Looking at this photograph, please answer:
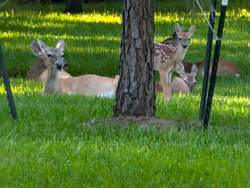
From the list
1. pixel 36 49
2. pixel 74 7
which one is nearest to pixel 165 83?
pixel 36 49

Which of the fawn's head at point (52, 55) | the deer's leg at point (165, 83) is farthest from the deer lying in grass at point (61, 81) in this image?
the deer's leg at point (165, 83)

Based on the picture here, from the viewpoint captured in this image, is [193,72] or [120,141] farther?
[193,72]

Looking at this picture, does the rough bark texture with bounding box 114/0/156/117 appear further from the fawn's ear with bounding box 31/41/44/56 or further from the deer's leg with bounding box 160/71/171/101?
the fawn's ear with bounding box 31/41/44/56

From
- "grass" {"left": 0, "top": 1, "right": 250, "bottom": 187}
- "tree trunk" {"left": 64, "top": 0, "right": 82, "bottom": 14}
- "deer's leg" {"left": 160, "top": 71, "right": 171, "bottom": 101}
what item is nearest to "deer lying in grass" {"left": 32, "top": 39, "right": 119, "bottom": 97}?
"grass" {"left": 0, "top": 1, "right": 250, "bottom": 187}

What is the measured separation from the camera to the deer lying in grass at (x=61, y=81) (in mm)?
9516

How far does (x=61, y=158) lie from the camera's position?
487 cm

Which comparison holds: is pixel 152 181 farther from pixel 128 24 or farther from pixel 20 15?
pixel 20 15

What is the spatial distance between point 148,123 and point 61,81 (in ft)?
13.4

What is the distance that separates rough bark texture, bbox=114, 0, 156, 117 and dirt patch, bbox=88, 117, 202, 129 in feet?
0.30

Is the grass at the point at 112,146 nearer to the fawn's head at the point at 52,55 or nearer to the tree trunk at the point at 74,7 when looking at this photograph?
the fawn's head at the point at 52,55

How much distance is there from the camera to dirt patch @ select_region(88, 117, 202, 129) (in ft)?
20.7

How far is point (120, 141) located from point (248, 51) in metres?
10.1

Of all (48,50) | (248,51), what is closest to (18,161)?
(48,50)

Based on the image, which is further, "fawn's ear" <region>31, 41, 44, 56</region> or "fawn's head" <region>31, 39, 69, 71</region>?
"fawn's ear" <region>31, 41, 44, 56</region>
